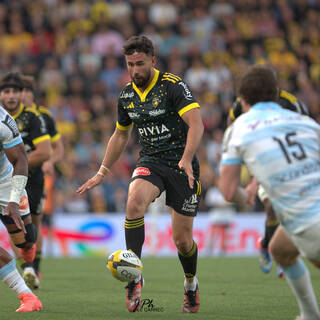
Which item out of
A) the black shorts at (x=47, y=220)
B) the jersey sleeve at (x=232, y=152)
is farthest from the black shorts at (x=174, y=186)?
the black shorts at (x=47, y=220)

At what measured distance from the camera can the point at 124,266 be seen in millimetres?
6008

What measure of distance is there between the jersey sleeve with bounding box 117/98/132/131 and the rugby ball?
158cm

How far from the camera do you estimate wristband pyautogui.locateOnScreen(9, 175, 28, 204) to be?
6.32m

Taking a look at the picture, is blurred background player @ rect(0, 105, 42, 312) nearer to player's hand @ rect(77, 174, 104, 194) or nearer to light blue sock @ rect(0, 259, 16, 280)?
light blue sock @ rect(0, 259, 16, 280)

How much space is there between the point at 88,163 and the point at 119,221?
1690 millimetres

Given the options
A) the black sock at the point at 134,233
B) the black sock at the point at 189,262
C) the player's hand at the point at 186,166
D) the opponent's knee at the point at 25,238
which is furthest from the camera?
the opponent's knee at the point at 25,238

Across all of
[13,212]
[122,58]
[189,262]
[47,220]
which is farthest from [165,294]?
[122,58]

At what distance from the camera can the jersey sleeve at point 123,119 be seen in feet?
23.5

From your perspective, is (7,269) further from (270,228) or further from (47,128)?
(270,228)

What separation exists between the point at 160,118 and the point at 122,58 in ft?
43.4

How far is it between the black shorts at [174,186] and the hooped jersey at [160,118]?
8 cm

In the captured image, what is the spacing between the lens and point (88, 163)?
56.8ft

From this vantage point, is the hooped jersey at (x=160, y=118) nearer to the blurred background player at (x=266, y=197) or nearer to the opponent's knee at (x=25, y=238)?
the blurred background player at (x=266, y=197)

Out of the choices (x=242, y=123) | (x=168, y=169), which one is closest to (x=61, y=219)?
(x=168, y=169)
